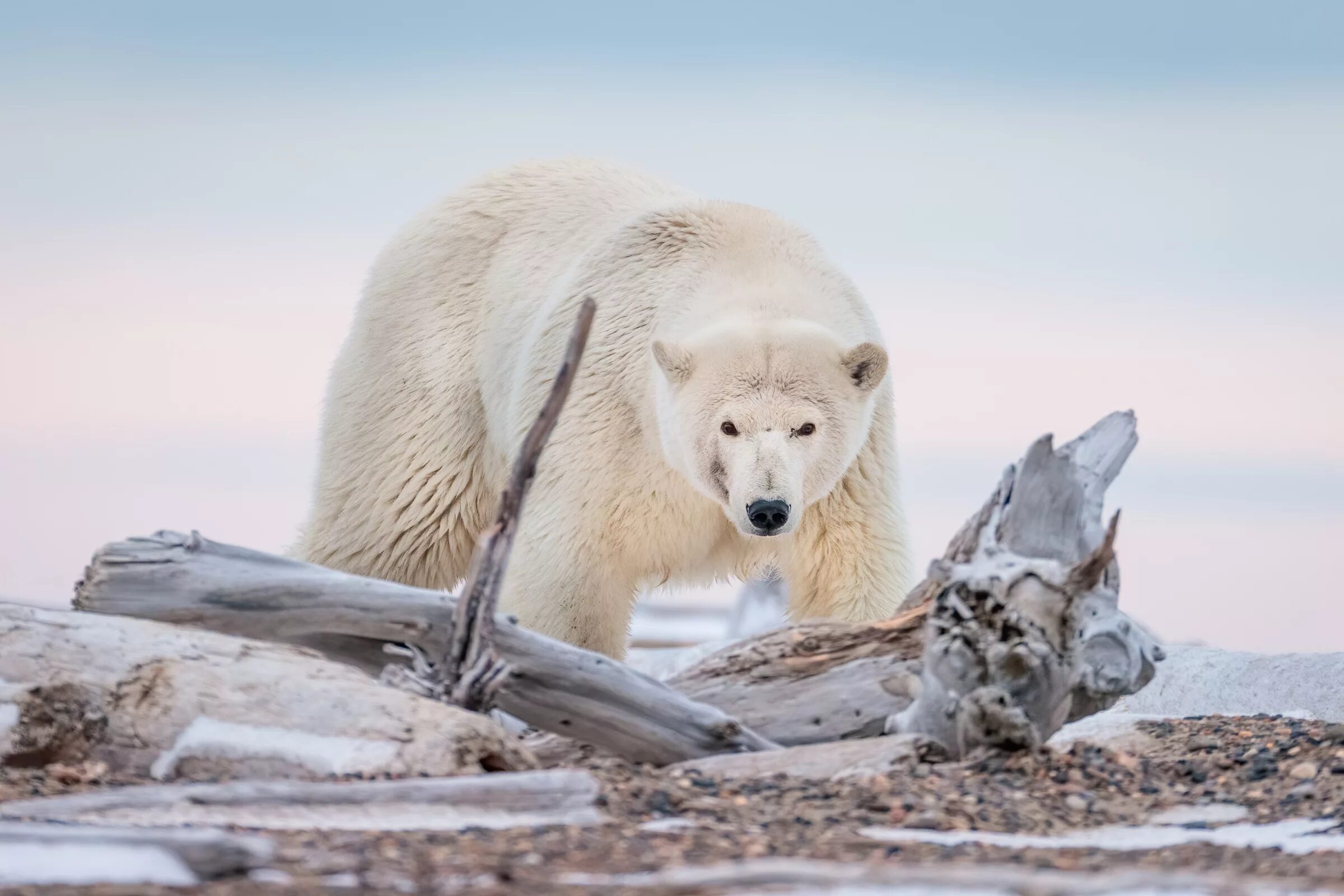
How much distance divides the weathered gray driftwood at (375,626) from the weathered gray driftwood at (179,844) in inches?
57.3

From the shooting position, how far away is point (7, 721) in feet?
14.9

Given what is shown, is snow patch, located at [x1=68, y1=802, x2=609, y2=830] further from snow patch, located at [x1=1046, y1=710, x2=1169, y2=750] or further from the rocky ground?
snow patch, located at [x1=1046, y1=710, x2=1169, y2=750]

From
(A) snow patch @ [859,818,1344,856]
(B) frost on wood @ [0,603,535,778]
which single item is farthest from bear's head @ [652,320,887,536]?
(A) snow patch @ [859,818,1344,856]

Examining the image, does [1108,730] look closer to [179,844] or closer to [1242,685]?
[1242,685]

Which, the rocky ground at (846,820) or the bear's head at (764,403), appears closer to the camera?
the rocky ground at (846,820)

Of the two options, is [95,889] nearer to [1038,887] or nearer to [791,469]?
[1038,887]

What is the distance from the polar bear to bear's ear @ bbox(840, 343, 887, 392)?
0.01m

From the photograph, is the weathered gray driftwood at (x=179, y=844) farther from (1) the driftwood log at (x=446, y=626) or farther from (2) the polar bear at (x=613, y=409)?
(2) the polar bear at (x=613, y=409)

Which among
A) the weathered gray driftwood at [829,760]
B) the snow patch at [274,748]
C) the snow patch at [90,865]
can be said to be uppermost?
the weathered gray driftwood at [829,760]

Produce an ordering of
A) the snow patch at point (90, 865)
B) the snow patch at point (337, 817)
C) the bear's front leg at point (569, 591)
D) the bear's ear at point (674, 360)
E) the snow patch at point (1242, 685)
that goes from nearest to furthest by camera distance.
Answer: the snow patch at point (90, 865), the snow patch at point (337, 817), the bear's ear at point (674, 360), the bear's front leg at point (569, 591), the snow patch at point (1242, 685)

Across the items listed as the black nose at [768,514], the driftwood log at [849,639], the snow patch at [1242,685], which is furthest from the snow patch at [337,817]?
the snow patch at [1242,685]

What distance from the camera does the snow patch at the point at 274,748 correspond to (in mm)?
4293

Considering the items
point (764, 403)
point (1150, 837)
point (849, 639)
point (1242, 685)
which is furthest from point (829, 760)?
point (1242, 685)

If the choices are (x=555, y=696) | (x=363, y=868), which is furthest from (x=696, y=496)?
(x=363, y=868)
